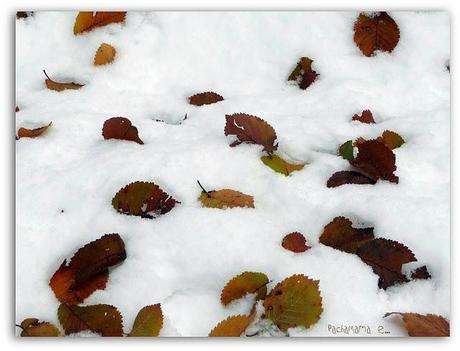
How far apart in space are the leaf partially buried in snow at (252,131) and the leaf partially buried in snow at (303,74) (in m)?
0.28

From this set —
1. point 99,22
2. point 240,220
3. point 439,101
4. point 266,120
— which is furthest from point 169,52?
point 439,101

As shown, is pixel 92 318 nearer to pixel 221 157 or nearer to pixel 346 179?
pixel 221 157

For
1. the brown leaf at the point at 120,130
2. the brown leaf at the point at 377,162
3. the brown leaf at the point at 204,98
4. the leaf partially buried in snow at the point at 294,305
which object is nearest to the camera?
the leaf partially buried in snow at the point at 294,305

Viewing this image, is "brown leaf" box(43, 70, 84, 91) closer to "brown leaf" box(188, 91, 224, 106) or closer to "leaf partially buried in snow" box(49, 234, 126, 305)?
"brown leaf" box(188, 91, 224, 106)

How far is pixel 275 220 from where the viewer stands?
147cm

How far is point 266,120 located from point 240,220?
366 mm

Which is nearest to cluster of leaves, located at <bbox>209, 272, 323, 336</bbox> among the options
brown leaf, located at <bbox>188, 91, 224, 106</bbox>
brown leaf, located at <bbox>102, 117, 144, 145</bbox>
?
brown leaf, located at <bbox>102, 117, 144, 145</bbox>

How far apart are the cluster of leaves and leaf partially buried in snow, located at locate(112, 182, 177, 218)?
26 centimetres

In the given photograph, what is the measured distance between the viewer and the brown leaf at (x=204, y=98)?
180 cm

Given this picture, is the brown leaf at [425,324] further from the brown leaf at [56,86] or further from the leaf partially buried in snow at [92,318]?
the brown leaf at [56,86]

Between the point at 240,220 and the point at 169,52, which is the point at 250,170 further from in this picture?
the point at 169,52

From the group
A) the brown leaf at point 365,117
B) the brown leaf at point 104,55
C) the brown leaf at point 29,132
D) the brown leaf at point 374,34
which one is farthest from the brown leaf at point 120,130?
the brown leaf at point 374,34

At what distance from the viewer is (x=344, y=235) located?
1.43 m

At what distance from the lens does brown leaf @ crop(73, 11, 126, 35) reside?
1.81 meters
